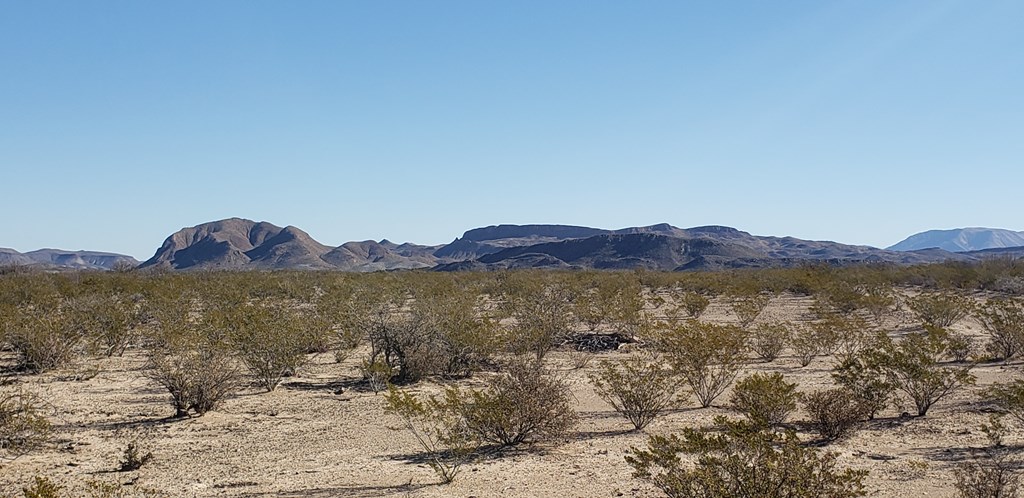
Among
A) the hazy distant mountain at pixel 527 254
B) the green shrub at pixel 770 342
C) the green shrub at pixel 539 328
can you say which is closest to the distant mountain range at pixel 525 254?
the hazy distant mountain at pixel 527 254

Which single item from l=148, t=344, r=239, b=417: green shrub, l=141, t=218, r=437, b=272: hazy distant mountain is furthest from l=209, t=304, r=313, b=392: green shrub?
l=141, t=218, r=437, b=272: hazy distant mountain

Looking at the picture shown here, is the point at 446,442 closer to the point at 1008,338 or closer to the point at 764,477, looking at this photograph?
the point at 764,477

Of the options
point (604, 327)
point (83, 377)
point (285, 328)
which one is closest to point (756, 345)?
point (604, 327)

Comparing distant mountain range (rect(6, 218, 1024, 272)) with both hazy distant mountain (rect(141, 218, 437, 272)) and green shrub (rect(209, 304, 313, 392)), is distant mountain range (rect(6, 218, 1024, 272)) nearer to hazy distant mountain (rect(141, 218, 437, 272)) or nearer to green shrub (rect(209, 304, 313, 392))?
hazy distant mountain (rect(141, 218, 437, 272))

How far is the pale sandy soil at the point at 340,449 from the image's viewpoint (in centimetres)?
855

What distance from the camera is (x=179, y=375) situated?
1259cm

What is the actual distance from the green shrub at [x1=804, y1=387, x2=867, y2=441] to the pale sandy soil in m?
0.25

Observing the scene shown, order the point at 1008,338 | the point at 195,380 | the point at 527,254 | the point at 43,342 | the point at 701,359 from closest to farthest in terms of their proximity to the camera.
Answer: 1. the point at 195,380
2. the point at 701,359
3. the point at 43,342
4. the point at 1008,338
5. the point at 527,254

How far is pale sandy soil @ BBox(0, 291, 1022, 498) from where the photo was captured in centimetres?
855

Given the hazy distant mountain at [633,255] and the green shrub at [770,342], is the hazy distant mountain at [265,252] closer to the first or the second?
the hazy distant mountain at [633,255]

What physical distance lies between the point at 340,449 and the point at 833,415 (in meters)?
7.33

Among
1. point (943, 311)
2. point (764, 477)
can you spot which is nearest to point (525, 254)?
point (943, 311)

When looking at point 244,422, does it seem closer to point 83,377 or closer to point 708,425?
point 83,377

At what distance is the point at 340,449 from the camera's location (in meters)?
10.5
